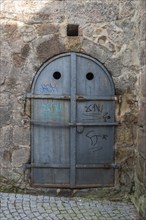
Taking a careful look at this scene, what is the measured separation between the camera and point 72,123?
386 centimetres

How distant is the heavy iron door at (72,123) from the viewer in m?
3.89

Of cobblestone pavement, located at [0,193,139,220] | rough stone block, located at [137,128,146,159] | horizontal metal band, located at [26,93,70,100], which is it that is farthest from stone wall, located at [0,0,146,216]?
cobblestone pavement, located at [0,193,139,220]

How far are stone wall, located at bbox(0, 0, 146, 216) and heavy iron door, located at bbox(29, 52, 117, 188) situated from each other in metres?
0.11

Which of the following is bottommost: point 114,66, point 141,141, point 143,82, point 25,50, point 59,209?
point 59,209

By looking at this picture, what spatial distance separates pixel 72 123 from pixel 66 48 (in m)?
0.97

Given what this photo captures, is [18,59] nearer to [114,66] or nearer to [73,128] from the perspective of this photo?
[73,128]

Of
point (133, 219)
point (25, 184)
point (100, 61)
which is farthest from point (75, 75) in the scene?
point (133, 219)

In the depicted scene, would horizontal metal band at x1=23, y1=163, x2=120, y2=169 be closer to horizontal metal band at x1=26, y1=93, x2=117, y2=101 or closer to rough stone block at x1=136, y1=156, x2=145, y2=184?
rough stone block at x1=136, y1=156, x2=145, y2=184

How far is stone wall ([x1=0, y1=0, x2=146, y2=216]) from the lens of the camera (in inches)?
153

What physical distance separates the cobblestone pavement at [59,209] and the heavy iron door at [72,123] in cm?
24

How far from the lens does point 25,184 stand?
13.0ft

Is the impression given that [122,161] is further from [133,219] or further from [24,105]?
[24,105]

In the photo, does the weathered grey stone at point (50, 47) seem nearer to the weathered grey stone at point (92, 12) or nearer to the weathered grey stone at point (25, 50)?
the weathered grey stone at point (25, 50)

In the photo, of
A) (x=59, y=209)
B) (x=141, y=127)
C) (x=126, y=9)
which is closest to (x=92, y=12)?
(x=126, y=9)
